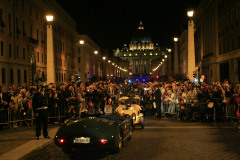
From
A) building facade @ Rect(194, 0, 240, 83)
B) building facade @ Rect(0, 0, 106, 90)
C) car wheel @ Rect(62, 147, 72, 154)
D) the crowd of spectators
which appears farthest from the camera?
building facade @ Rect(194, 0, 240, 83)

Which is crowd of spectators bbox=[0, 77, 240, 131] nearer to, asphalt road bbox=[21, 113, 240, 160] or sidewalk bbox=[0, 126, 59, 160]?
sidewalk bbox=[0, 126, 59, 160]

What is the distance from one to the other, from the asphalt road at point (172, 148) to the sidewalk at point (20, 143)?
0.67 feet

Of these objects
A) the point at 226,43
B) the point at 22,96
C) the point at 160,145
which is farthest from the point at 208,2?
the point at 160,145

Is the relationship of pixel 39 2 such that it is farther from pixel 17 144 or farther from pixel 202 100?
pixel 17 144

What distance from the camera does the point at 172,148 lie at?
978 cm

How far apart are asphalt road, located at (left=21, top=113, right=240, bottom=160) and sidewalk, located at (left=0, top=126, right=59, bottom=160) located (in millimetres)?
206

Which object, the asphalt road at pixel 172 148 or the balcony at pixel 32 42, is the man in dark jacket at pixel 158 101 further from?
the balcony at pixel 32 42

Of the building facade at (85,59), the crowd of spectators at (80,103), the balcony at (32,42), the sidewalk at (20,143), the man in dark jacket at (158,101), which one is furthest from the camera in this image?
the building facade at (85,59)

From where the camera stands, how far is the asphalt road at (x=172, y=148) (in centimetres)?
877

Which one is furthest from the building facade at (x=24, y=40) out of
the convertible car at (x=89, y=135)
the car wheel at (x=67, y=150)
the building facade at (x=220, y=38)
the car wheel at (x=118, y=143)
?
the building facade at (x=220, y=38)

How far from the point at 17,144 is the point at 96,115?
109 inches

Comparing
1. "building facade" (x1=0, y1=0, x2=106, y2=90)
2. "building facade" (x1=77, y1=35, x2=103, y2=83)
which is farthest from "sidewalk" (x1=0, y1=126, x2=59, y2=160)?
"building facade" (x1=77, y1=35, x2=103, y2=83)

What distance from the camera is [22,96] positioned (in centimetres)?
1631

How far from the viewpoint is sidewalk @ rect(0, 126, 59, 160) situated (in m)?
9.13
